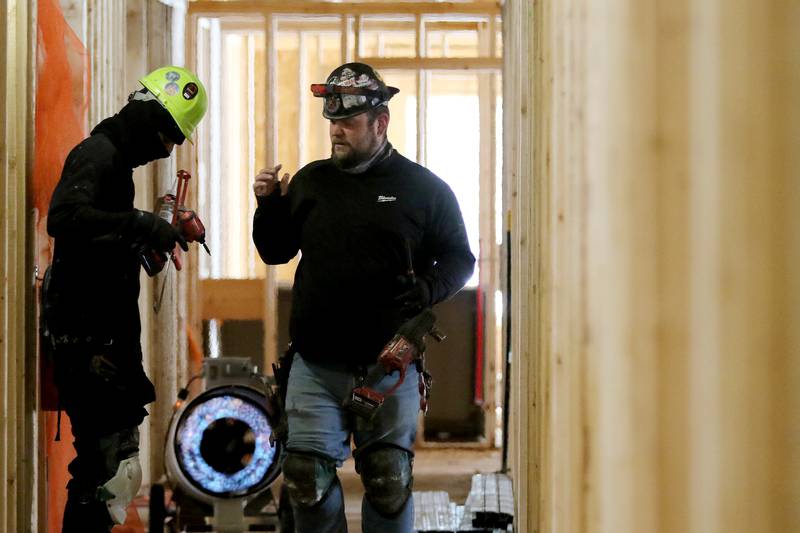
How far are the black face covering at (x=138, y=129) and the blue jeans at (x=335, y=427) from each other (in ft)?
2.78

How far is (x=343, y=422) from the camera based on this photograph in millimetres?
3260

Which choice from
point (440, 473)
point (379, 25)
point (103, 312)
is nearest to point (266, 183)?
point (103, 312)

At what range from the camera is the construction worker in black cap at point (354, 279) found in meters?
3.23

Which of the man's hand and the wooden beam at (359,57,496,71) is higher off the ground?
the wooden beam at (359,57,496,71)

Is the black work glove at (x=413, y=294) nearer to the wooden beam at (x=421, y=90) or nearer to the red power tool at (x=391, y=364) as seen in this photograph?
the red power tool at (x=391, y=364)

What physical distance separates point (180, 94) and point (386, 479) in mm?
1388

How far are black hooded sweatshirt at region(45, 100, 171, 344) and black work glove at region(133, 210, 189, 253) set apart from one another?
2 cm

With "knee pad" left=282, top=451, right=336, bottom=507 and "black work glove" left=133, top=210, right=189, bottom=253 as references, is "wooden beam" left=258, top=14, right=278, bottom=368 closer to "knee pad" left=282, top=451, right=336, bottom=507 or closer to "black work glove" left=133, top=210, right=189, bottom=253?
"black work glove" left=133, top=210, right=189, bottom=253

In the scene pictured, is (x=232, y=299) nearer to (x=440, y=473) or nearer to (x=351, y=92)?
(x=440, y=473)

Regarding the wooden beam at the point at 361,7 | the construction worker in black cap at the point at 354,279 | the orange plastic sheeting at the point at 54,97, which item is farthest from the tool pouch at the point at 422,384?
the wooden beam at the point at 361,7

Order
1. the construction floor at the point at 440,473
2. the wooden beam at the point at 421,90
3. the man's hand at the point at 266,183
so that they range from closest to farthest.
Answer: the man's hand at the point at 266,183
the construction floor at the point at 440,473
the wooden beam at the point at 421,90

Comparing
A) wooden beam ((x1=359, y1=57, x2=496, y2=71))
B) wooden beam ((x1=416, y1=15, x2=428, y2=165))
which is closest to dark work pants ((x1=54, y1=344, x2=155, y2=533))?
wooden beam ((x1=416, y1=15, x2=428, y2=165))

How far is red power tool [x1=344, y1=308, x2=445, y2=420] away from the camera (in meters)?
3.16

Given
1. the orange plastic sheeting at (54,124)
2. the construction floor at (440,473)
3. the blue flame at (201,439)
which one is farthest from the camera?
the construction floor at (440,473)
